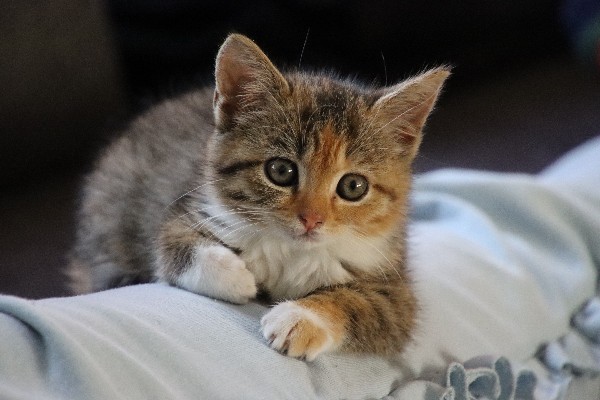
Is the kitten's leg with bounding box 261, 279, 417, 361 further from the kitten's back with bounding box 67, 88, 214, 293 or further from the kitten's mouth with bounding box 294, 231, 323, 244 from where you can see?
the kitten's back with bounding box 67, 88, 214, 293

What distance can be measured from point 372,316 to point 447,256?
39 centimetres

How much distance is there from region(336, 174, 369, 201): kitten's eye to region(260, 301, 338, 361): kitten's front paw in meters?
0.22

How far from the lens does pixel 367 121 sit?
1.27 meters

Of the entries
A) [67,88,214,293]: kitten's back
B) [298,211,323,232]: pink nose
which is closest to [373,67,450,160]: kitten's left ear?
[298,211,323,232]: pink nose

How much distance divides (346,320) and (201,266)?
0.25 meters

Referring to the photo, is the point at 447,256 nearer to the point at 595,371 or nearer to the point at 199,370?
the point at 595,371

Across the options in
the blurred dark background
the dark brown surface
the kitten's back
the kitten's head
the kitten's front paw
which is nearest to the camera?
the kitten's front paw

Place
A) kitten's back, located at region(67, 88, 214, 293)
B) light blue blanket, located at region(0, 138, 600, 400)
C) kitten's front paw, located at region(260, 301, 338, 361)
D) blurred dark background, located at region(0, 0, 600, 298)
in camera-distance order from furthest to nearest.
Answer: blurred dark background, located at region(0, 0, 600, 298) → kitten's back, located at region(67, 88, 214, 293) → kitten's front paw, located at region(260, 301, 338, 361) → light blue blanket, located at region(0, 138, 600, 400)

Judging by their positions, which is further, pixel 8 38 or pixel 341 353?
pixel 8 38

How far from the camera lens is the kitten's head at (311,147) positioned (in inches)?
46.8

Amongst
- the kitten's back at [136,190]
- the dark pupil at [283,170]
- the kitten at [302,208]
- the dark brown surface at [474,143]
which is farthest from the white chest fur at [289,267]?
the dark brown surface at [474,143]

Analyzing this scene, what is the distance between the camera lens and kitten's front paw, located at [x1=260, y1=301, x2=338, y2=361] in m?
1.08

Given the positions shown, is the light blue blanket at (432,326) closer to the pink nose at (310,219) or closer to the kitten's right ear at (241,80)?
the pink nose at (310,219)

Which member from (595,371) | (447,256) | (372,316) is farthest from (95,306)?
(595,371)
